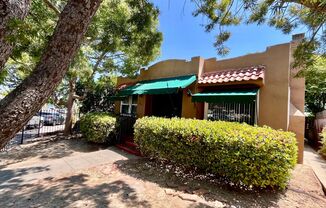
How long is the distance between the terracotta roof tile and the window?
274 inches

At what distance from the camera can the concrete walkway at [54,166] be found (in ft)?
27.4

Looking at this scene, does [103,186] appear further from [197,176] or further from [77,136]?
[77,136]

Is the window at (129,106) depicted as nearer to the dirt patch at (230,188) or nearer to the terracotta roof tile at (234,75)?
the terracotta roof tile at (234,75)

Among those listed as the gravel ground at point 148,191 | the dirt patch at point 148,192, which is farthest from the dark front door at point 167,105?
the dirt patch at point 148,192

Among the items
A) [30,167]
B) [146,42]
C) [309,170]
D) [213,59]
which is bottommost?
[30,167]

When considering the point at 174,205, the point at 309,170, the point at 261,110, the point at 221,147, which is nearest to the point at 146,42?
the point at 261,110

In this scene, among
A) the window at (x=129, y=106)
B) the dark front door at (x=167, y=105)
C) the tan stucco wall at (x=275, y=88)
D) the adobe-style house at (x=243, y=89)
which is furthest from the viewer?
the window at (x=129, y=106)

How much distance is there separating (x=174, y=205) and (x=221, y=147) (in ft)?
8.23

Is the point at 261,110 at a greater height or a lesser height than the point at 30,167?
greater

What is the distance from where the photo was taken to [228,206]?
5.93 m

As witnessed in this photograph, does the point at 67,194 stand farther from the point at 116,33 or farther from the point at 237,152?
the point at 116,33

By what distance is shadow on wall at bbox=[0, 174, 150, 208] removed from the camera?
5.93 metres

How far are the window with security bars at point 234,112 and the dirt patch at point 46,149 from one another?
24.7 feet

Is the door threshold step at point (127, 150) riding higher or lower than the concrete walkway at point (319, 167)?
lower
